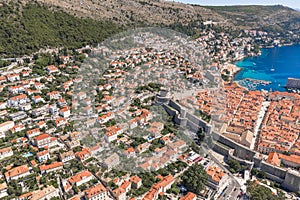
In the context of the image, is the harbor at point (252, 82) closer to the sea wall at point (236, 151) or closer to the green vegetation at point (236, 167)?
the sea wall at point (236, 151)

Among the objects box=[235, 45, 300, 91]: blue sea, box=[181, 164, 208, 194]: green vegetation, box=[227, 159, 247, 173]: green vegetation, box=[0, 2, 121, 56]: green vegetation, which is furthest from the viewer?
box=[235, 45, 300, 91]: blue sea

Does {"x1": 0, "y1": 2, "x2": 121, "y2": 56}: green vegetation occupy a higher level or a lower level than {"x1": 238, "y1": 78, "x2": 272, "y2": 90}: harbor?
higher

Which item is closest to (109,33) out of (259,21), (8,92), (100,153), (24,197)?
(8,92)

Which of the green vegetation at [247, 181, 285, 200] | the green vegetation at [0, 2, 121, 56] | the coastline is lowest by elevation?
the coastline

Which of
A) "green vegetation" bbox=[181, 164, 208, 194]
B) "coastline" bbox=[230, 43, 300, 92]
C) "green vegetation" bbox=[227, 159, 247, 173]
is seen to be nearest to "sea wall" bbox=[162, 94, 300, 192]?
"green vegetation" bbox=[227, 159, 247, 173]

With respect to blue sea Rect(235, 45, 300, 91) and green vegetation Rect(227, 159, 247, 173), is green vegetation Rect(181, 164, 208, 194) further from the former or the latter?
blue sea Rect(235, 45, 300, 91)

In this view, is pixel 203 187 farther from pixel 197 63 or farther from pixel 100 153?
pixel 197 63
